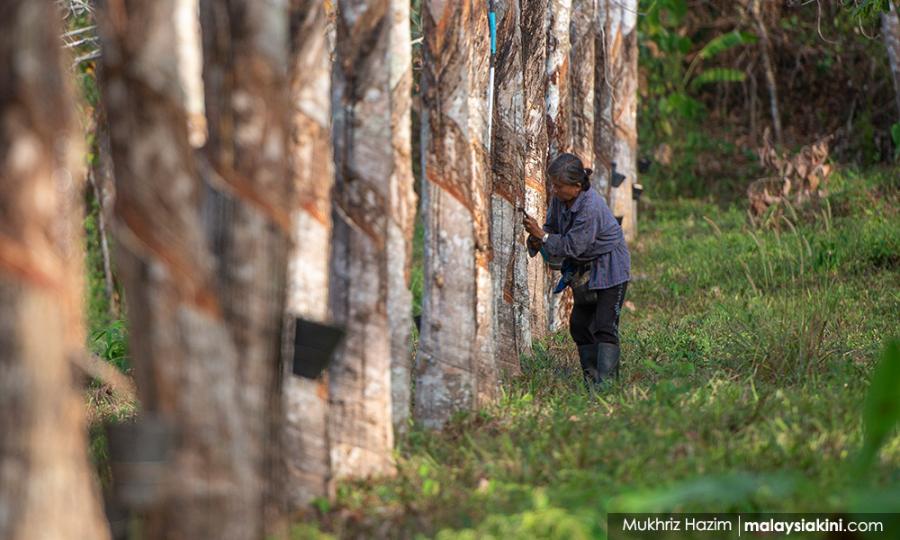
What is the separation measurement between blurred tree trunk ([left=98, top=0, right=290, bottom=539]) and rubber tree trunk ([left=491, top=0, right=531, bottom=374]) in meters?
4.56

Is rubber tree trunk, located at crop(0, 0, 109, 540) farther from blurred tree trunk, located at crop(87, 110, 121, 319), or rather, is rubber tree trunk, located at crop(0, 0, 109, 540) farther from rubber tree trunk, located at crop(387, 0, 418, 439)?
blurred tree trunk, located at crop(87, 110, 121, 319)

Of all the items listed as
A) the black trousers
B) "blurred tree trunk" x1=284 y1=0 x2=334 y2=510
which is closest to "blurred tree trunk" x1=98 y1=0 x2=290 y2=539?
"blurred tree trunk" x1=284 y1=0 x2=334 y2=510

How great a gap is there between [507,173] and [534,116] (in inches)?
56.8

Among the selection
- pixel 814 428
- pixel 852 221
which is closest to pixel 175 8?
pixel 814 428

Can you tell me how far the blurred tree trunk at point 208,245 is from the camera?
14.5ft

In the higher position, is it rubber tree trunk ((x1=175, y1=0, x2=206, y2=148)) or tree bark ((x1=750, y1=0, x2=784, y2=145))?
tree bark ((x1=750, y1=0, x2=784, y2=145))

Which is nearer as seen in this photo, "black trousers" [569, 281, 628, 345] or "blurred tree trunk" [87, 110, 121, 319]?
"black trousers" [569, 281, 628, 345]

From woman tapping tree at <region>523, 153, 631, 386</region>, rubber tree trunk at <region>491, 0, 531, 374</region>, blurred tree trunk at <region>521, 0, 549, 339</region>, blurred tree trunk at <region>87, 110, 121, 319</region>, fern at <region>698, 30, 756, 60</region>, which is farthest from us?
fern at <region>698, 30, 756, 60</region>

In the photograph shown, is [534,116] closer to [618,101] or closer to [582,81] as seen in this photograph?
[582,81]

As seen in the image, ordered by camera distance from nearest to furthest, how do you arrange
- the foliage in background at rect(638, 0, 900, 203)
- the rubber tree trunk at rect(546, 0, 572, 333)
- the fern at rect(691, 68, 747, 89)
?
the rubber tree trunk at rect(546, 0, 572, 333) → the foliage in background at rect(638, 0, 900, 203) → the fern at rect(691, 68, 747, 89)

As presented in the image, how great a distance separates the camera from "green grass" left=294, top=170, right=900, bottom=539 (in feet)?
16.7

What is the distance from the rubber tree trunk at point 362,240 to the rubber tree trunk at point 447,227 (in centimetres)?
101

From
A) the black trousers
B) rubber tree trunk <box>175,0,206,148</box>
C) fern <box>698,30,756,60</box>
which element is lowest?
the black trousers

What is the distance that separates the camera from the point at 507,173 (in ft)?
30.9
